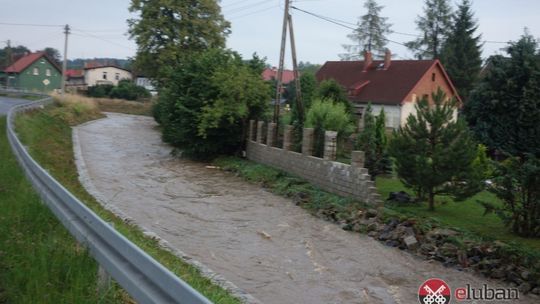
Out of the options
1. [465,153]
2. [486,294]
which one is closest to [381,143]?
[465,153]

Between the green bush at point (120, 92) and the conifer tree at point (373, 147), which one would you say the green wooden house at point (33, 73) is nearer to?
the green bush at point (120, 92)

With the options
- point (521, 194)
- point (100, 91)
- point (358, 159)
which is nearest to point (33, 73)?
point (100, 91)

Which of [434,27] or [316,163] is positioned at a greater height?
[434,27]

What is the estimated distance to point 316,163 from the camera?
19734 mm

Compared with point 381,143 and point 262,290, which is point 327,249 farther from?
point 381,143

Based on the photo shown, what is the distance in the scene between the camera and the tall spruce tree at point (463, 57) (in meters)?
53.0

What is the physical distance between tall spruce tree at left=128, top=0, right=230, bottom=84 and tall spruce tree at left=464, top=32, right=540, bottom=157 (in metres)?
28.0

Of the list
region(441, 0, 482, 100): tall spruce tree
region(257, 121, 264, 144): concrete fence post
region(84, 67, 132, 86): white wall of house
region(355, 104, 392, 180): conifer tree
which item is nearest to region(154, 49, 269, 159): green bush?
region(257, 121, 264, 144): concrete fence post

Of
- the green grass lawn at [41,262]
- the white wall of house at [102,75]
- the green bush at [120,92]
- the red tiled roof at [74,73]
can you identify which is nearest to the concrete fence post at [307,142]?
the green grass lawn at [41,262]

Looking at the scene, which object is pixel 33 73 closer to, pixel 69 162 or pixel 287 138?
pixel 69 162

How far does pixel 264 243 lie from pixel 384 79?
3743 centimetres

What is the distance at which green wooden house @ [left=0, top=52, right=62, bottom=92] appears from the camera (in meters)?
85.4

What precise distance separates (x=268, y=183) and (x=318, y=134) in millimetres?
2728

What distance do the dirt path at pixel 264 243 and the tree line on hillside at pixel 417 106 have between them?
2764mm
